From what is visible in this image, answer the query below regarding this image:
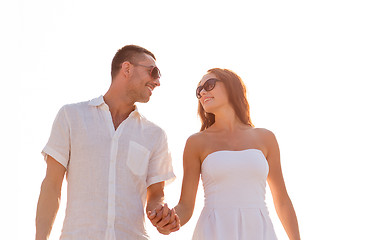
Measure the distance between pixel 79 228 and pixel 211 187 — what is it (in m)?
1.92

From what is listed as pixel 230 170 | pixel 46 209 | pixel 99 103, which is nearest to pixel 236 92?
pixel 230 170

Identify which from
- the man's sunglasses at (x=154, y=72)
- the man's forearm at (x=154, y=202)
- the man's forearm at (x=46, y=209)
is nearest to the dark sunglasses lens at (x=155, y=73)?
the man's sunglasses at (x=154, y=72)

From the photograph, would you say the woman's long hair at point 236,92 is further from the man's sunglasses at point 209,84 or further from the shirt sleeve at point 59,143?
the shirt sleeve at point 59,143

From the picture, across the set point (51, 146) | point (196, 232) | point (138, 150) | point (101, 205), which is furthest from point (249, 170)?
point (51, 146)

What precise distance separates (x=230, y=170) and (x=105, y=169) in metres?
1.71

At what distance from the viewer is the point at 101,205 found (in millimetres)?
5602

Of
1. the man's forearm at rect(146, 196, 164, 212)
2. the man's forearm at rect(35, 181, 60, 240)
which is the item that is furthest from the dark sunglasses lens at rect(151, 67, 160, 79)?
the man's forearm at rect(35, 181, 60, 240)

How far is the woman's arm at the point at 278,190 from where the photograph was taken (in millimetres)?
6844

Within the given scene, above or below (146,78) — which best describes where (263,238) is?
below

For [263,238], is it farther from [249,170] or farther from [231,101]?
[231,101]

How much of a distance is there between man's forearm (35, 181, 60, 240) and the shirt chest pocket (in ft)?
2.90

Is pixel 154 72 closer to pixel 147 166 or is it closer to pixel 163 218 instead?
pixel 147 166

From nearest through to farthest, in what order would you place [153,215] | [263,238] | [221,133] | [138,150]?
1. [153,215]
2. [138,150]
3. [263,238]
4. [221,133]

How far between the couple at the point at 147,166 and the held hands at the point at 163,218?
0.01 m
